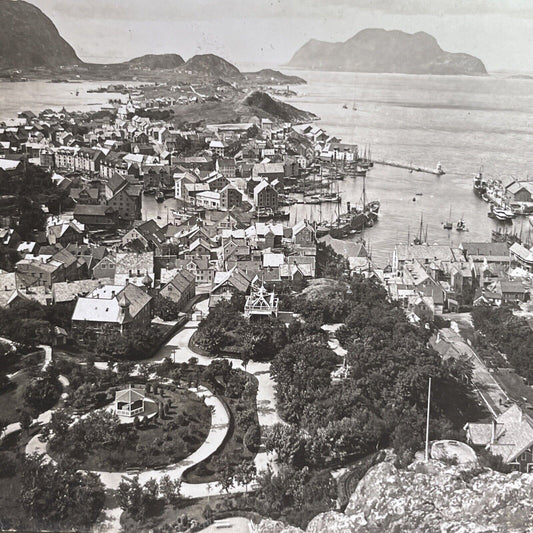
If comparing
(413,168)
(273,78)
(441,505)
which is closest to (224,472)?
(441,505)

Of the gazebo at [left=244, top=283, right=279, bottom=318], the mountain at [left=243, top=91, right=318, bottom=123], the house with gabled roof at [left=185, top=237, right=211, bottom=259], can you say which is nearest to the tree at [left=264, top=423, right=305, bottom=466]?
the gazebo at [left=244, top=283, right=279, bottom=318]

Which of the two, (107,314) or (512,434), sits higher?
(107,314)

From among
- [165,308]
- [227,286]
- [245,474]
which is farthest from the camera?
[227,286]

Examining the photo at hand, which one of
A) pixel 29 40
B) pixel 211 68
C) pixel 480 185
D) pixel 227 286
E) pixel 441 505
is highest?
pixel 29 40

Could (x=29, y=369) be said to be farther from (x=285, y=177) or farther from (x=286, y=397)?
(x=285, y=177)

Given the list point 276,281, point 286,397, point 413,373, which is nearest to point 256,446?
point 286,397

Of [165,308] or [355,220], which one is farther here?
[355,220]

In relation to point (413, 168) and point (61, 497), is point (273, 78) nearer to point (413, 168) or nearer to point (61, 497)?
point (413, 168)
